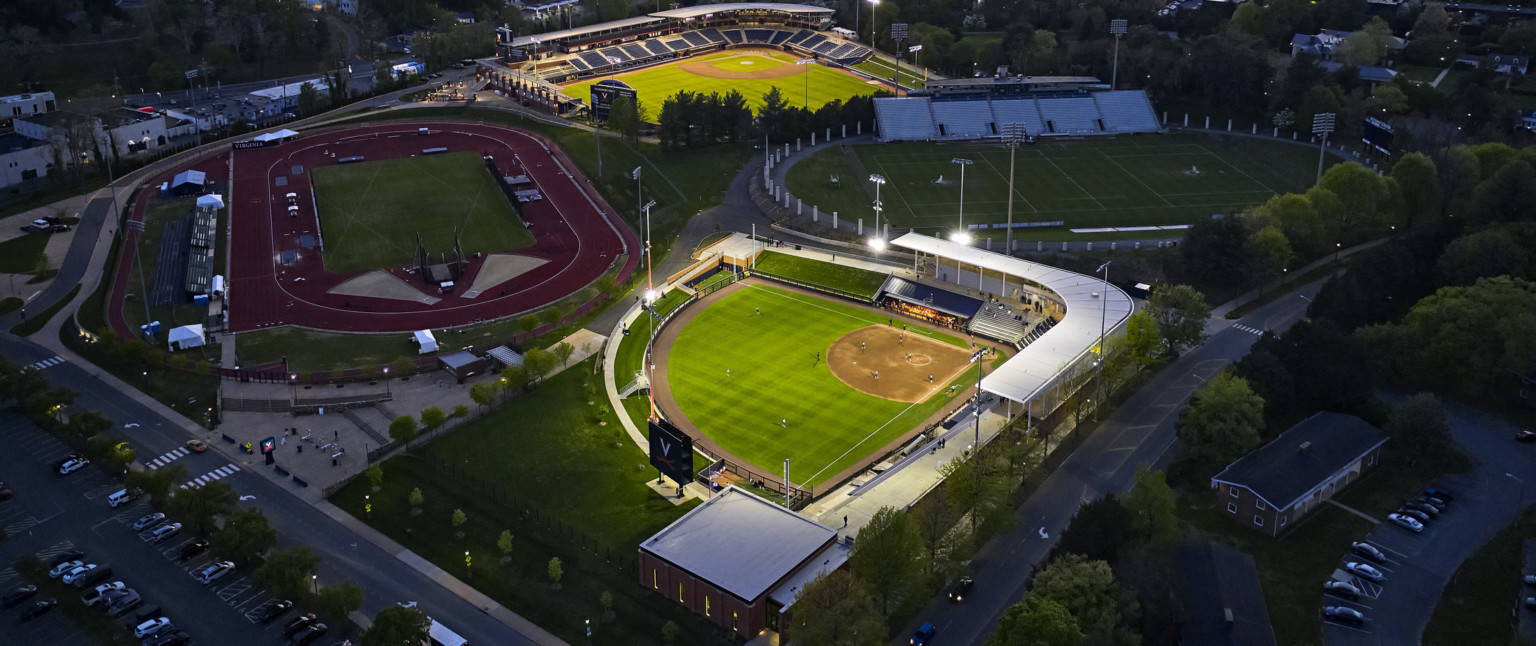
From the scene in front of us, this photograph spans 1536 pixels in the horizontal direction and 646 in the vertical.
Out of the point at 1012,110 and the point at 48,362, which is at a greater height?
the point at 1012,110

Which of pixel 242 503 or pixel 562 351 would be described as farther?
pixel 562 351

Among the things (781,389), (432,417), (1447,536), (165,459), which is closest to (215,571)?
(165,459)

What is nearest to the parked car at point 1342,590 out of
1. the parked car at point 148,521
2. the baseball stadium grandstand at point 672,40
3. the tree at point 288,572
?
the tree at point 288,572

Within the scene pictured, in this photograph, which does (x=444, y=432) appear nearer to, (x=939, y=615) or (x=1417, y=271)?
(x=939, y=615)

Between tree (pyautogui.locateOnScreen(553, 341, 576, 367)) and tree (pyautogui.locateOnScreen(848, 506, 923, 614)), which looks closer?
tree (pyautogui.locateOnScreen(848, 506, 923, 614))

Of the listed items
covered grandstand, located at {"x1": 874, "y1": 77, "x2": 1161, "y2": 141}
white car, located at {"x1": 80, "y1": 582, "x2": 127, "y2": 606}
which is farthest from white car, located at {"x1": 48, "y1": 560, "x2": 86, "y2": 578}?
covered grandstand, located at {"x1": 874, "y1": 77, "x2": 1161, "y2": 141}

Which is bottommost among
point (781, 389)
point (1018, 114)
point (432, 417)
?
point (781, 389)

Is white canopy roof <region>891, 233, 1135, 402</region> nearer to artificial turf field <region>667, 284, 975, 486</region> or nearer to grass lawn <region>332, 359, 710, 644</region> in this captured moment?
artificial turf field <region>667, 284, 975, 486</region>

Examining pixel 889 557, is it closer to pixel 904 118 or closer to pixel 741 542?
pixel 741 542
